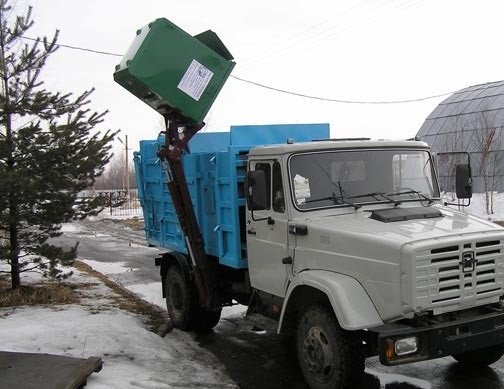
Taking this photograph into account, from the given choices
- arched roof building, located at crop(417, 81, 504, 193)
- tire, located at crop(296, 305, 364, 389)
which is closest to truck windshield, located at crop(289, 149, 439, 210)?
tire, located at crop(296, 305, 364, 389)

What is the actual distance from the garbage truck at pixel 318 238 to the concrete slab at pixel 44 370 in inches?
75.2

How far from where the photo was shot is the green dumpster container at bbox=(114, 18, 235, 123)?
626 centimetres

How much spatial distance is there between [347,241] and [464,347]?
1.25 meters

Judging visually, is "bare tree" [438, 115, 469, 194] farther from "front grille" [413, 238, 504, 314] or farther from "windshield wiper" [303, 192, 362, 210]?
"front grille" [413, 238, 504, 314]

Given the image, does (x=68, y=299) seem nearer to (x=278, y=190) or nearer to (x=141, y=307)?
(x=141, y=307)

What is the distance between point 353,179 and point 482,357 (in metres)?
2.24

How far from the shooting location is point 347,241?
473 centimetres

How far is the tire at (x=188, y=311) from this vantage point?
7.44 m

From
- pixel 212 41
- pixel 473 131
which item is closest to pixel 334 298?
pixel 212 41

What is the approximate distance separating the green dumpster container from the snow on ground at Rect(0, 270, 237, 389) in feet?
9.12

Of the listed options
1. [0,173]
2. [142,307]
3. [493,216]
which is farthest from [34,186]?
[493,216]

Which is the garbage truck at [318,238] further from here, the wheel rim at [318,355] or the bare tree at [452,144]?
the bare tree at [452,144]

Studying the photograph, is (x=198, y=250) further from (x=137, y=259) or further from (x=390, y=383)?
(x=137, y=259)

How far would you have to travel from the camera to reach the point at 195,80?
6.47 meters
